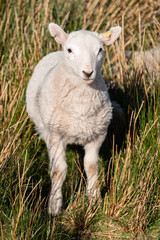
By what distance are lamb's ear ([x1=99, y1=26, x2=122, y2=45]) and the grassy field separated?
0.71 meters

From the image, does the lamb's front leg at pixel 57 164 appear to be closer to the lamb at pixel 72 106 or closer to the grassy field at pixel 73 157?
the lamb at pixel 72 106

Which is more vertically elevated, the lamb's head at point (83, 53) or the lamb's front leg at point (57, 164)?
the lamb's head at point (83, 53)

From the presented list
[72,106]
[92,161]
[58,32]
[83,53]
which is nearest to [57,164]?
[92,161]

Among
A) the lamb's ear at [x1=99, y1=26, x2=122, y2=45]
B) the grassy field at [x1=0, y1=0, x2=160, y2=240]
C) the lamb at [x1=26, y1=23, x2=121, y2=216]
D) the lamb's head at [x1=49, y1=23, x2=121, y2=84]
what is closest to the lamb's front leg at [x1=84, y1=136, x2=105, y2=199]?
the lamb at [x1=26, y1=23, x2=121, y2=216]

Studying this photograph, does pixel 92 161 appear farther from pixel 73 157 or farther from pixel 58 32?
pixel 58 32

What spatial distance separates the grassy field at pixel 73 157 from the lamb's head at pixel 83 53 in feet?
2.16

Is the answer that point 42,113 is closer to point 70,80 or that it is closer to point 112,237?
point 70,80

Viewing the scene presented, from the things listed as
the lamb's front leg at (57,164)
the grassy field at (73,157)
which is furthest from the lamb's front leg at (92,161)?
the lamb's front leg at (57,164)

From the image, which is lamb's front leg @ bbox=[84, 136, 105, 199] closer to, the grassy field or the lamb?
the lamb

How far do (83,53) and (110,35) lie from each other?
0.53 meters

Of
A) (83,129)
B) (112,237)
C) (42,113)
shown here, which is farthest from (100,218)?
(42,113)

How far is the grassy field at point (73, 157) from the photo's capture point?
8.91 ft

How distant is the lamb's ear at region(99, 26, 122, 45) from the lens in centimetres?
306

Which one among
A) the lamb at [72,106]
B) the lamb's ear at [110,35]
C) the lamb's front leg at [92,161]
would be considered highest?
the lamb's ear at [110,35]
